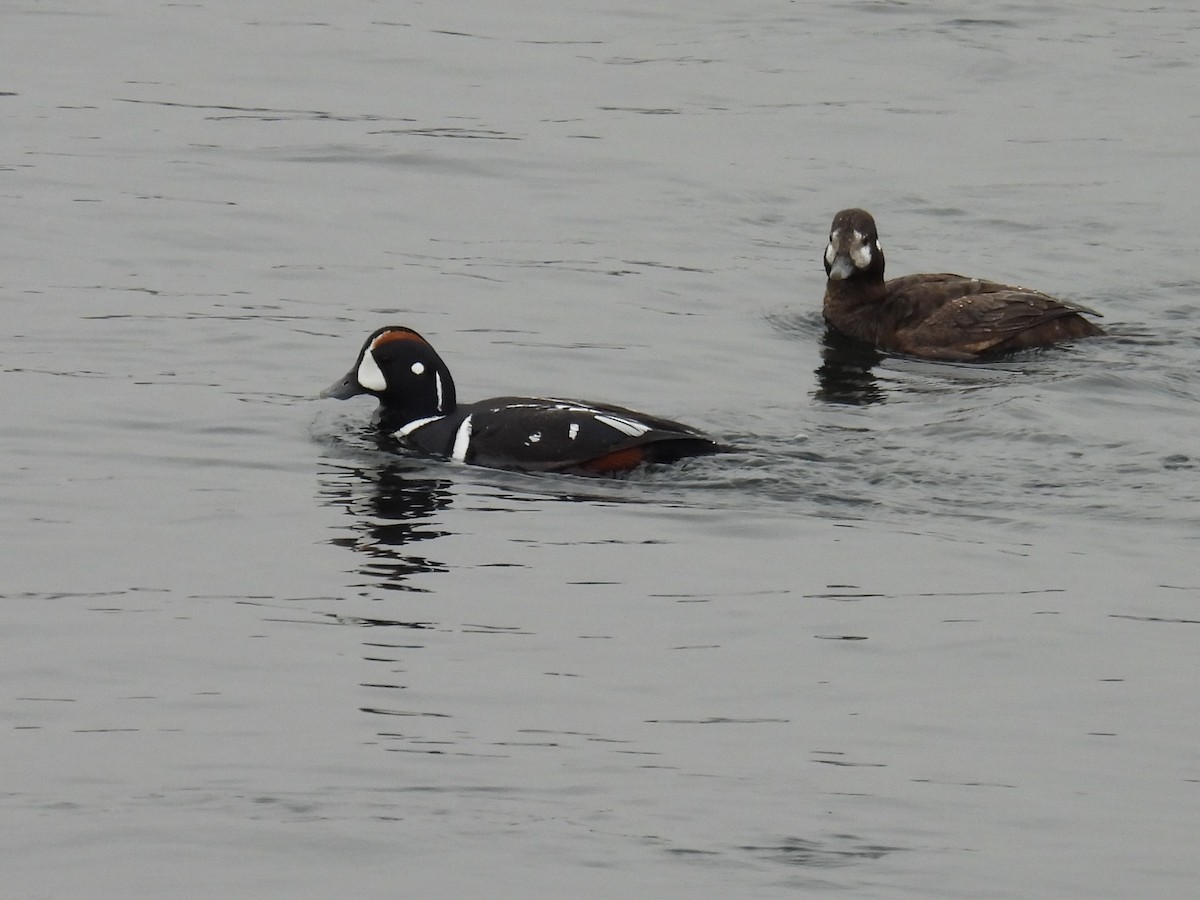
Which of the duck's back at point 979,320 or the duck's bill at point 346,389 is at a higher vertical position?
the duck's back at point 979,320

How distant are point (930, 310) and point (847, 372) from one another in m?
1.03

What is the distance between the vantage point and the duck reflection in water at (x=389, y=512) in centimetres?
1006

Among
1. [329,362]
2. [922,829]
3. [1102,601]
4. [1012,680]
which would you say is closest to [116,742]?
[922,829]

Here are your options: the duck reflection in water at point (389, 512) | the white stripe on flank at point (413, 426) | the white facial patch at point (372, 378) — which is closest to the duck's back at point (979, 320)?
the white stripe on flank at point (413, 426)

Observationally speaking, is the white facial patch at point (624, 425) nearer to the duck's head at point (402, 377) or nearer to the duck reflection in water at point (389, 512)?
the duck reflection in water at point (389, 512)

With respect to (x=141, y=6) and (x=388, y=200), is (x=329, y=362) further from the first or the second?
(x=141, y=6)

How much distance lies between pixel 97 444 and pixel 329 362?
253cm

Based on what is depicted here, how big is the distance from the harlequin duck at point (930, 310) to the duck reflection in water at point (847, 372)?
12 cm

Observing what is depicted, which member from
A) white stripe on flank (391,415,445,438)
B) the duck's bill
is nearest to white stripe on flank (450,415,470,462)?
white stripe on flank (391,415,445,438)

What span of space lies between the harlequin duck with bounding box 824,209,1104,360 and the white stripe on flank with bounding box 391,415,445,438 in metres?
4.54

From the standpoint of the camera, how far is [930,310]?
15.7 metres

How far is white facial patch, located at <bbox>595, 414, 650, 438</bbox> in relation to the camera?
1159 cm

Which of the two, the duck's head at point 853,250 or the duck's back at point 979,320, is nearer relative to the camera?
the duck's back at point 979,320

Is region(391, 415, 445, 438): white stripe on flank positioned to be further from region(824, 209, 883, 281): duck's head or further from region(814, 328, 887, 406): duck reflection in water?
region(824, 209, 883, 281): duck's head
